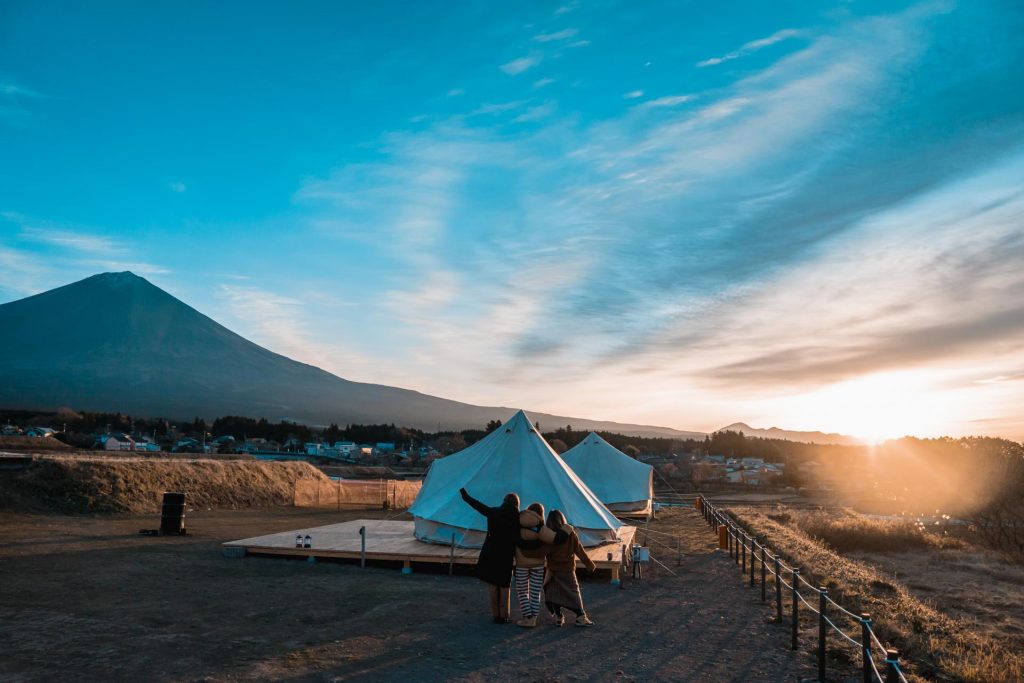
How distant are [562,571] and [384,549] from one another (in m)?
6.13

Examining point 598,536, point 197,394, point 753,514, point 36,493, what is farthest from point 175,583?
point 197,394

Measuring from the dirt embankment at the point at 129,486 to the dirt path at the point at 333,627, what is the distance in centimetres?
883

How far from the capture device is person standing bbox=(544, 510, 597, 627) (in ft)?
31.6

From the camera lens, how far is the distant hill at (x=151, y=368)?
12938 centimetres

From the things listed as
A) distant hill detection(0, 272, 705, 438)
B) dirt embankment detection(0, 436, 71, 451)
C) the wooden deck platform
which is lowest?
the wooden deck platform

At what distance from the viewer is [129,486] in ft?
82.1

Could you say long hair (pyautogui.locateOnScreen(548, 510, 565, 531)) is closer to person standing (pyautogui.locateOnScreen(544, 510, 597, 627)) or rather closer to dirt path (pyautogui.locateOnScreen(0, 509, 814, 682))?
person standing (pyautogui.locateOnScreen(544, 510, 597, 627))

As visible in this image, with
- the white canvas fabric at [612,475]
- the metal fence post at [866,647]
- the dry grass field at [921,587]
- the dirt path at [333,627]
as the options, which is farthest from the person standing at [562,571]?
the white canvas fabric at [612,475]

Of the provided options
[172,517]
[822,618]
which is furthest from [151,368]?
[822,618]

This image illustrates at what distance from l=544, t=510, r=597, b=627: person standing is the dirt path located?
0.31m

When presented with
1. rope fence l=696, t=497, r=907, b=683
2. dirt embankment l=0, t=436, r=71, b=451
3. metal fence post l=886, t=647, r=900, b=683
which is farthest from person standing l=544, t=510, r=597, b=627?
dirt embankment l=0, t=436, r=71, b=451

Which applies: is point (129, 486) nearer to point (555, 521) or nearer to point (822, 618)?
point (555, 521)

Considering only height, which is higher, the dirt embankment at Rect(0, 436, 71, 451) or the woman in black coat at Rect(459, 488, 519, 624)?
the dirt embankment at Rect(0, 436, 71, 451)

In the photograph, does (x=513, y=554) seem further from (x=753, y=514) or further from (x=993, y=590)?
(x=753, y=514)
